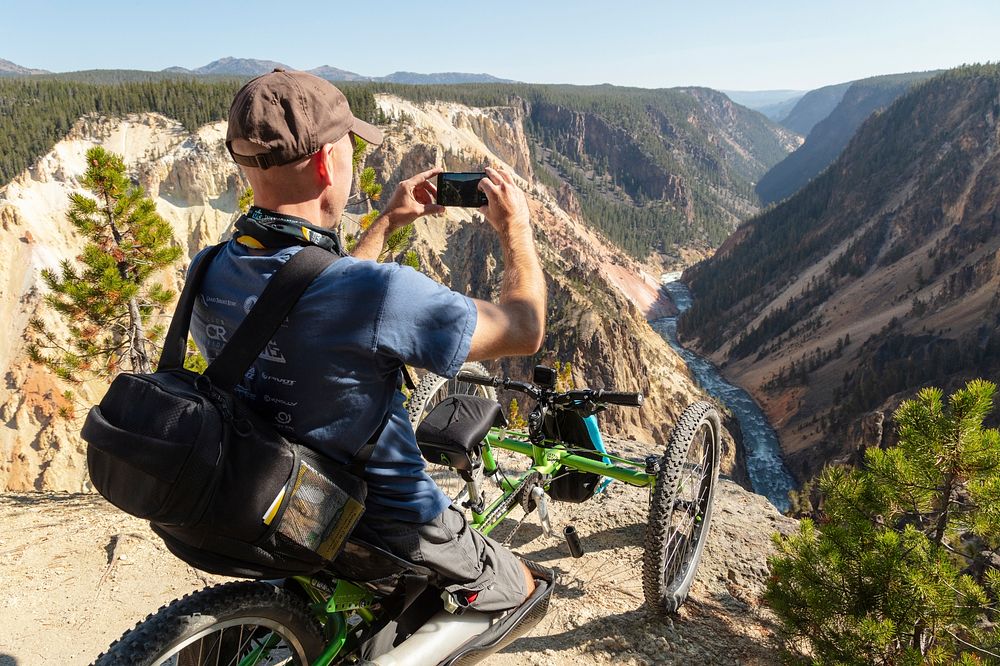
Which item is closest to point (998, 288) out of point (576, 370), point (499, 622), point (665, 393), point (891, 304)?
point (891, 304)

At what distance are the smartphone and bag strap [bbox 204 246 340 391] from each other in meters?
0.88

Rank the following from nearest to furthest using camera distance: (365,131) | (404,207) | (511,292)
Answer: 1. (511,292)
2. (365,131)
3. (404,207)

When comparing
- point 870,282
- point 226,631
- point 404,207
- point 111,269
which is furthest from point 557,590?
point 870,282

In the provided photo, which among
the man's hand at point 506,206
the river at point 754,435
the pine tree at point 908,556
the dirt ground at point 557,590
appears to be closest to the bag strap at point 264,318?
the man's hand at point 506,206

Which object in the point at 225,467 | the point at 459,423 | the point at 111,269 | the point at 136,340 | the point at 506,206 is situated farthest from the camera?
the point at 136,340

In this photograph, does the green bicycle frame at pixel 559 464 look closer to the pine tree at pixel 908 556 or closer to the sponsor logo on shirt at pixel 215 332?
the pine tree at pixel 908 556

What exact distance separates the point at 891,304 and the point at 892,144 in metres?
58.9

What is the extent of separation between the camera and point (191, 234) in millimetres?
47406

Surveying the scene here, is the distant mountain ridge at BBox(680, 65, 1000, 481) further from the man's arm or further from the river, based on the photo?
the man's arm

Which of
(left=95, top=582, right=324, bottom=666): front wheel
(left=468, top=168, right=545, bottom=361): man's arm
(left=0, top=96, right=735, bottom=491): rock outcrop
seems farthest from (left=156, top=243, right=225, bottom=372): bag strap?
(left=0, top=96, right=735, bottom=491): rock outcrop

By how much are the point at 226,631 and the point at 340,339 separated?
1.22 metres

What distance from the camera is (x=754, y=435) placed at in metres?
72.6

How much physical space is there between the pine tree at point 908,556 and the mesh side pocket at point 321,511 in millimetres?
3384

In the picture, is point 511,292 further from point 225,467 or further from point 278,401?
point 225,467
